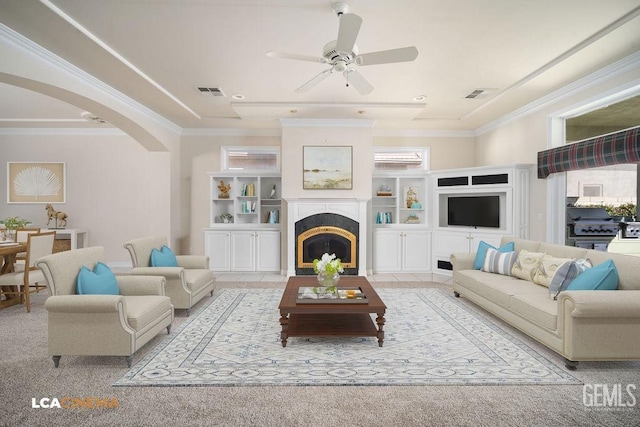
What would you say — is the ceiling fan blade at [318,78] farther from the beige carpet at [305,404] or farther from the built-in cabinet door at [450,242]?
the built-in cabinet door at [450,242]

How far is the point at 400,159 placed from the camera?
7.34 meters

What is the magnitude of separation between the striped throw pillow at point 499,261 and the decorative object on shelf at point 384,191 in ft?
8.57

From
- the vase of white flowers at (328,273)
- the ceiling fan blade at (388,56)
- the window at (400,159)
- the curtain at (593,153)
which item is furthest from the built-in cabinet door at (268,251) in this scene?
the curtain at (593,153)

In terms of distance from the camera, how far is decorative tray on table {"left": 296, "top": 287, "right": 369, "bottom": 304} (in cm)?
326

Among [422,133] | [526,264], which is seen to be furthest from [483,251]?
[422,133]

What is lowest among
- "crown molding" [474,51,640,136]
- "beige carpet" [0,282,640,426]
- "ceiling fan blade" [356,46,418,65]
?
"beige carpet" [0,282,640,426]

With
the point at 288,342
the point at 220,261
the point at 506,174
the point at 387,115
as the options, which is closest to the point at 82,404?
the point at 288,342

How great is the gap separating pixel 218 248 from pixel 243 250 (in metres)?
0.48

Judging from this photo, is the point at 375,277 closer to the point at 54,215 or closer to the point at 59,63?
the point at 59,63

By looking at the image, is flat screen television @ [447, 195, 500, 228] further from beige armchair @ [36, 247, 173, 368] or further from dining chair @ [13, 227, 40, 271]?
dining chair @ [13, 227, 40, 271]

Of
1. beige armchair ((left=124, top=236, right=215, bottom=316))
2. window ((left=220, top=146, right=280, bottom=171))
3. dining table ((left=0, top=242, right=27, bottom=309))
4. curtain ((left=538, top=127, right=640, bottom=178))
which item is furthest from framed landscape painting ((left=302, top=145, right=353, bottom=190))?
dining table ((left=0, top=242, right=27, bottom=309))

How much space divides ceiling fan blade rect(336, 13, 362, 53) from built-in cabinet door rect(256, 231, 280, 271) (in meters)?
4.40

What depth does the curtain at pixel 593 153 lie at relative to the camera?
3.66m

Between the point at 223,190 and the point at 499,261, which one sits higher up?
the point at 223,190
